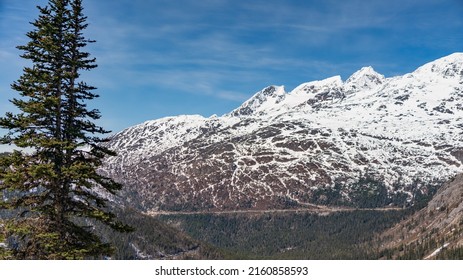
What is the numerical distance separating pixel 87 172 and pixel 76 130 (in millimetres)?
2959

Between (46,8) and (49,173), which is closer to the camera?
(49,173)

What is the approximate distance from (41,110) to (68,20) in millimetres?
6637

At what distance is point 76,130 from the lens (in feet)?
103

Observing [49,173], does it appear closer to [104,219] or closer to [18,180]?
[18,180]

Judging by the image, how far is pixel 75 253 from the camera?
29.5 metres
